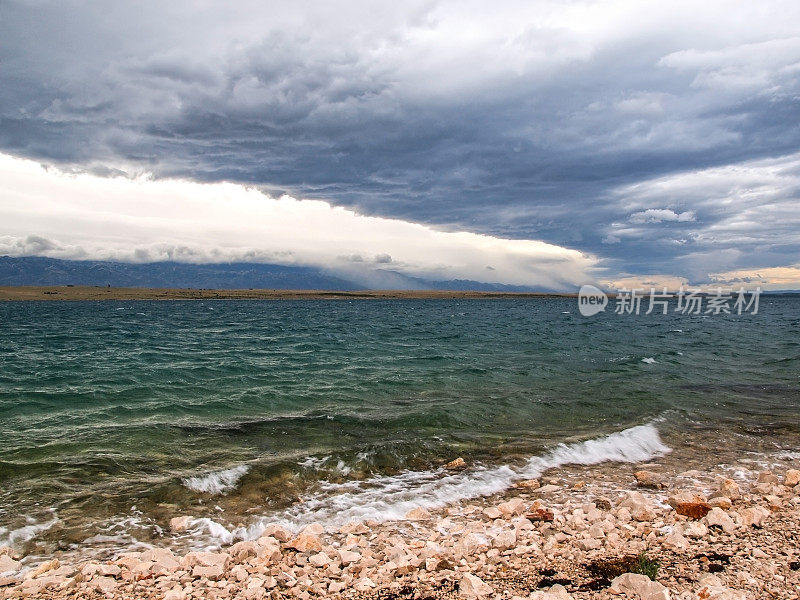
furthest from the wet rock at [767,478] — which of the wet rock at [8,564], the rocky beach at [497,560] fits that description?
the wet rock at [8,564]

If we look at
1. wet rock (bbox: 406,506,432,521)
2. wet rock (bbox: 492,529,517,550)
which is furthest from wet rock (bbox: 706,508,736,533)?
wet rock (bbox: 406,506,432,521)

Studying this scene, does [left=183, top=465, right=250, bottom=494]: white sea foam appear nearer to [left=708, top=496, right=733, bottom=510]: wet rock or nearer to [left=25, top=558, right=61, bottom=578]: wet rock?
[left=25, top=558, right=61, bottom=578]: wet rock

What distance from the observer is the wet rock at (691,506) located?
8.59 metres

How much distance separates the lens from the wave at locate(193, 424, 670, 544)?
375 inches

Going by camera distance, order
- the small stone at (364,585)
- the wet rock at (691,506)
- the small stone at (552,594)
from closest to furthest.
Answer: the small stone at (552,594)
the small stone at (364,585)
the wet rock at (691,506)

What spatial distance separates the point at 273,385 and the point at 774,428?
67.3ft

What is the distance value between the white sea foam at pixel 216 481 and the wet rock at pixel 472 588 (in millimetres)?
6692

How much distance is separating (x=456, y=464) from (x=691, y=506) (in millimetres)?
5568

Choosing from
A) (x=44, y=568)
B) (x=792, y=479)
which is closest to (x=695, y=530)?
(x=792, y=479)

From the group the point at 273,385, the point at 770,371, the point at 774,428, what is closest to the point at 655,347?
the point at 770,371

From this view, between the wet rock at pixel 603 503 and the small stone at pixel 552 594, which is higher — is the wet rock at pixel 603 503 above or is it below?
below

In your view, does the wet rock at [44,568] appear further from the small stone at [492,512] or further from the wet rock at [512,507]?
the wet rock at [512,507]

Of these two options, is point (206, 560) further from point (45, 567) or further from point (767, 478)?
point (767, 478)

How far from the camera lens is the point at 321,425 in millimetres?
17078
